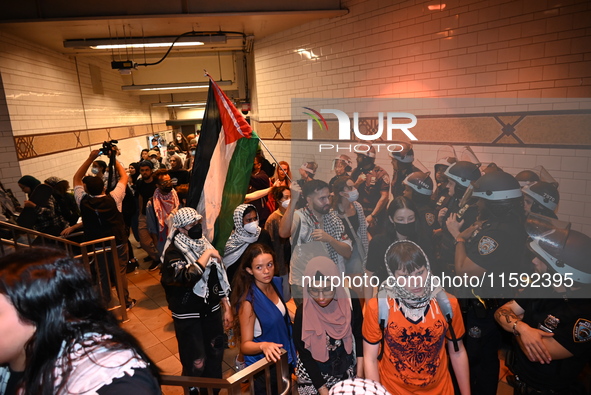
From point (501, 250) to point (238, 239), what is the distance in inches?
94.6

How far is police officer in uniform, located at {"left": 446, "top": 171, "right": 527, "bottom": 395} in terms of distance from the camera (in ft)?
8.89

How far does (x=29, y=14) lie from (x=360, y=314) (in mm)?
7273

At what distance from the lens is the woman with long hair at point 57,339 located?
3.84 ft

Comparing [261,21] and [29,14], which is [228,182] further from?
[29,14]

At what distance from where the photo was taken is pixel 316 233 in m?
3.42

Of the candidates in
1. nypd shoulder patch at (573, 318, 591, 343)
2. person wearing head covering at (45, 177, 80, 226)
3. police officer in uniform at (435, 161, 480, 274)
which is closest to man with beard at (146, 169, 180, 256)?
person wearing head covering at (45, 177, 80, 226)

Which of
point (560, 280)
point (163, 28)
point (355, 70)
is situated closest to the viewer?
point (560, 280)

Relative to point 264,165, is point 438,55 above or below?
above

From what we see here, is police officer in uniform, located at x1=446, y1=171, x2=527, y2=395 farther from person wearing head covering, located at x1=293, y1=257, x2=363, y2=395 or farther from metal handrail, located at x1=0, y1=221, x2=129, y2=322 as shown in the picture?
metal handrail, located at x1=0, y1=221, x2=129, y2=322

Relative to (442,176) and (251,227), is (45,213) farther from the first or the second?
(442,176)

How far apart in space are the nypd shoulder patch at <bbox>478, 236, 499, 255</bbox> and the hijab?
3.81 feet

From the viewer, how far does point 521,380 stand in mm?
2449

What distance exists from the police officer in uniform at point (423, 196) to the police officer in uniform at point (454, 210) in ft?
0.30

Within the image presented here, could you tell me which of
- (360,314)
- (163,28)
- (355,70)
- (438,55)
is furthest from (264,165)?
(360,314)
